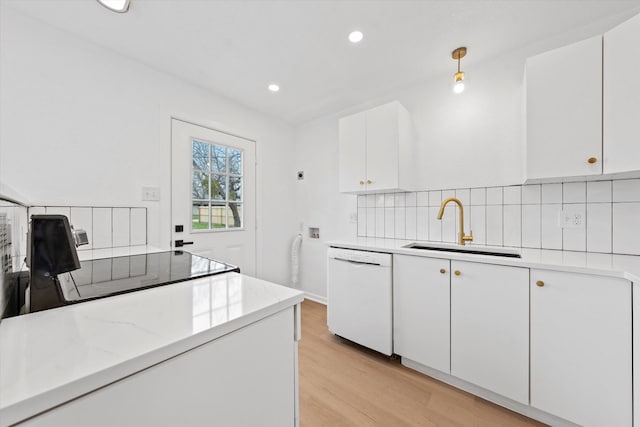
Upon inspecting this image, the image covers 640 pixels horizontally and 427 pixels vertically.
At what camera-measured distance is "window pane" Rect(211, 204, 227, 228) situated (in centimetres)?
245

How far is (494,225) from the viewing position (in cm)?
189

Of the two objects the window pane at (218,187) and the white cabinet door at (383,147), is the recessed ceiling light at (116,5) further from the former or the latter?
the white cabinet door at (383,147)

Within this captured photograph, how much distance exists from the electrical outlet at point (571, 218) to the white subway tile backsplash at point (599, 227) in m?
0.04

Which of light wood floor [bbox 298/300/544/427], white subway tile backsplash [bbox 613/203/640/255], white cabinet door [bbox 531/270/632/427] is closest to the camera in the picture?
white cabinet door [bbox 531/270/632/427]

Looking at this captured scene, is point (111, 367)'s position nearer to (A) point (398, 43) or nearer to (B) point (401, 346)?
(B) point (401, 346)

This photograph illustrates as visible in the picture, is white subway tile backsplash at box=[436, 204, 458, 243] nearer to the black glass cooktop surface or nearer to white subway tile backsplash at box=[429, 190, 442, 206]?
white subway tile backsplash at box=[429, 190, 442, 206]

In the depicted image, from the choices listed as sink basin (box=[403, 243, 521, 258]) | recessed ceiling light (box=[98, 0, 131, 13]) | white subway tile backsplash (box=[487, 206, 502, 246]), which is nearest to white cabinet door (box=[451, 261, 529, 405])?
sink basin (box=[403, 243, 521, 258])

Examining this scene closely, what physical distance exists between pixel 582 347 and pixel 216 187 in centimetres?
280

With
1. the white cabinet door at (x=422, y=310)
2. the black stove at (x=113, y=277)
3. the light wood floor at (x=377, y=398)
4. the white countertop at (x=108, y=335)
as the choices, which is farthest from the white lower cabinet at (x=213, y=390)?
the white cabinet door at (x=422, y=310)

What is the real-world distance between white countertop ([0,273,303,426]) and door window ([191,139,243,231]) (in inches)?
68.8

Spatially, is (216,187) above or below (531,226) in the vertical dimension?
above

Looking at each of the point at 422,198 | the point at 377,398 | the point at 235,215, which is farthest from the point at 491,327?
the point at 235,215

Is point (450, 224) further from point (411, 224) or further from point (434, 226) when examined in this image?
point (411, 224)

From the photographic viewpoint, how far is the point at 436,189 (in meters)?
2.17
